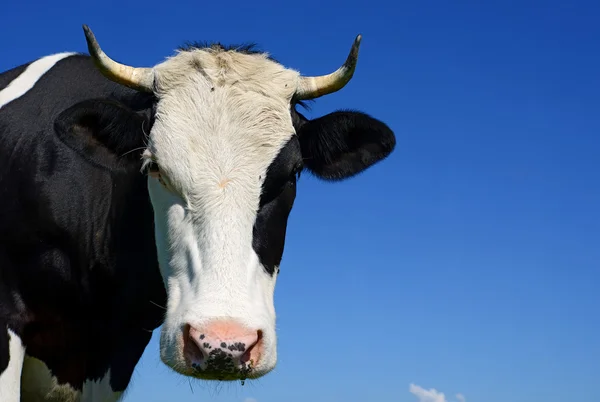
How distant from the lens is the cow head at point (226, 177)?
566 cm

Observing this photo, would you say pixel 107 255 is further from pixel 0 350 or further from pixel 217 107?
pixel 217 107

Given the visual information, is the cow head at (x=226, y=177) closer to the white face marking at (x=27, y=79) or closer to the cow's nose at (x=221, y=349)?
the cow's nose at (x=221, y=349)

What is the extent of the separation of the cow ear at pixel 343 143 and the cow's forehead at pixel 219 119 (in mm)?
486

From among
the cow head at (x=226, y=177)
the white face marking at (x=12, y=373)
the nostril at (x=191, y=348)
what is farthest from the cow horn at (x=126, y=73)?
the nostril at (x=191, y=348)

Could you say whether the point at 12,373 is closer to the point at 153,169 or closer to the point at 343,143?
the point at 153,169

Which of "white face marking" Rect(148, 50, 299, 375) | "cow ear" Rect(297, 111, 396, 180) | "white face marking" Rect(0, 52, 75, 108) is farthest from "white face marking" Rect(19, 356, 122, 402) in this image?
"cow ear" Rect(297, 111, 396, 180)

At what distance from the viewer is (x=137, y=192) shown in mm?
7555

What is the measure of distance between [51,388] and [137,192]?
2.04 meters

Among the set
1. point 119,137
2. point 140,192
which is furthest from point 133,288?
point 119,137

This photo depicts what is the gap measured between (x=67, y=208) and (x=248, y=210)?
2151 mm

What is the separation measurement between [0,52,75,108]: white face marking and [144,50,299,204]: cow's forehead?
5.12 feet

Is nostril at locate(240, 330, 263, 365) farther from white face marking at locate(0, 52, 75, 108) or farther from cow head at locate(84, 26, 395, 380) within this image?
white face marking at locate(0, 52, 75, 108)

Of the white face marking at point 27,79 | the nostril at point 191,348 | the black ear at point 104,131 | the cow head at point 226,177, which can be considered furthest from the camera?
the white face marking at point 27,79

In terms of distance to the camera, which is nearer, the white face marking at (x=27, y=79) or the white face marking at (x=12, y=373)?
the white face marking at (x=12, y=373)
